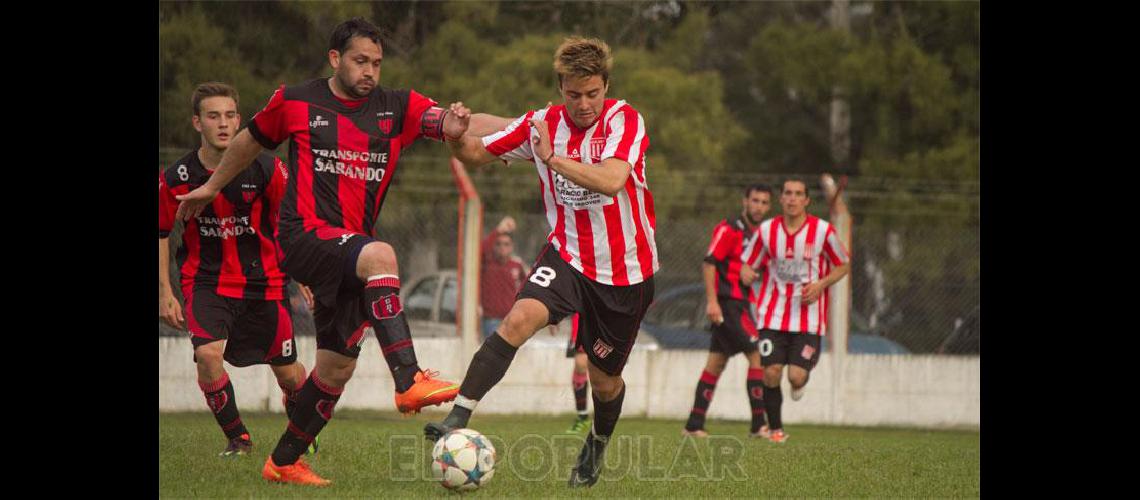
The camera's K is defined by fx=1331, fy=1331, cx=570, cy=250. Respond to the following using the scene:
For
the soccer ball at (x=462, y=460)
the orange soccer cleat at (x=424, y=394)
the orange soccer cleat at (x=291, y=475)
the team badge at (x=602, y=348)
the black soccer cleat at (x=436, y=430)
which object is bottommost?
the orange soccer cleat at (x=291, y=475)

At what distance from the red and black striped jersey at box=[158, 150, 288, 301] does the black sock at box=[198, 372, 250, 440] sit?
22.0 inches

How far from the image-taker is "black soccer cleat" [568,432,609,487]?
682 centimetres

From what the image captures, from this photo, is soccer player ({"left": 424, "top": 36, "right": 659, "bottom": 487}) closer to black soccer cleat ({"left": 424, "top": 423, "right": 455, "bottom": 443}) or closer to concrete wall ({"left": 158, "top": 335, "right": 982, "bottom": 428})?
black soccer cleat ({"left": 424, "top": 423, "right": 455, "bottom": 443})

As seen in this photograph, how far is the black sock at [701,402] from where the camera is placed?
11031mm

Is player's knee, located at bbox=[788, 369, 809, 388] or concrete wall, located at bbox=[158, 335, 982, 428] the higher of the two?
player's knee, located at bbox=[788, 369, 809, 388]

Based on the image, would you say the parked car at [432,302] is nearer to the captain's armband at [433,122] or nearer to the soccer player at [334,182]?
the soccer player at [334,182]

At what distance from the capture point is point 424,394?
19.1 feet

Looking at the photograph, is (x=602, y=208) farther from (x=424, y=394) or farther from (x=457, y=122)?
(x=424, y=394)

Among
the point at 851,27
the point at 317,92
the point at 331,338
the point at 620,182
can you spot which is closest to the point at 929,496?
the point at 620,182

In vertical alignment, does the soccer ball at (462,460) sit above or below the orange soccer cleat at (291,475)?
above

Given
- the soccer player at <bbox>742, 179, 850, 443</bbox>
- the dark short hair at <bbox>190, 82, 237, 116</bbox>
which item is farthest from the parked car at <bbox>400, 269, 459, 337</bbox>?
the dark short hair at <bbox>190, 82, 237, 116</bbox>

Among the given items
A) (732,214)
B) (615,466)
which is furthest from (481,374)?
(732,214)

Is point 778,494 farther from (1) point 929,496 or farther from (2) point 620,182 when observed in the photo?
(2) point 620,182

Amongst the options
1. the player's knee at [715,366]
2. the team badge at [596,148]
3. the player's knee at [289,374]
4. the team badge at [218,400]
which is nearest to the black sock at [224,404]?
the team badge at [218,400]
